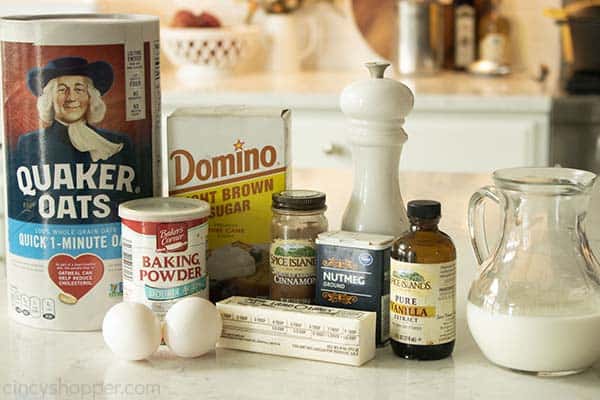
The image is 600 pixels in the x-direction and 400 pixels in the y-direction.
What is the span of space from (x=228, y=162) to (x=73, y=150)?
0.15m

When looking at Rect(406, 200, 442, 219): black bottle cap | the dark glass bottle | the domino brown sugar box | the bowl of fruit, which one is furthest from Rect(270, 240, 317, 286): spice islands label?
the dark glass bottle

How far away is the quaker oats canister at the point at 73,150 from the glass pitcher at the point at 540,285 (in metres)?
0.35

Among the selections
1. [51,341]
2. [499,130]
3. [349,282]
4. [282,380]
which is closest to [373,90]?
[349,282]

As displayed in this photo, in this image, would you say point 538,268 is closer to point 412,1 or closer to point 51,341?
point 51,341

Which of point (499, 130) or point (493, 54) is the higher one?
point (493, 54)

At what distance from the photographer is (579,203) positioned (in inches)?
33.9

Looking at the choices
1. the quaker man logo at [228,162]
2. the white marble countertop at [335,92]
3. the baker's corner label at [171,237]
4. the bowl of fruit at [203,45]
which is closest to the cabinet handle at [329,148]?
the white marble countertop at [335,92]

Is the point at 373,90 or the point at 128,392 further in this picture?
the point at 373,90

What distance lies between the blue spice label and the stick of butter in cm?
2

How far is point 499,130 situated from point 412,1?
67 centimetres

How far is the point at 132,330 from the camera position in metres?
0.88

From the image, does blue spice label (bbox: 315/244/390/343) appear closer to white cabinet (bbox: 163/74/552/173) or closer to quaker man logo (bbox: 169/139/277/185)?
quaker man logo (bbox: 169/139/277/185)

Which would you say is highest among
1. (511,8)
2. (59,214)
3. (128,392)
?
(511,8)

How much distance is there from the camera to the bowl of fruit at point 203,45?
10.2ft
